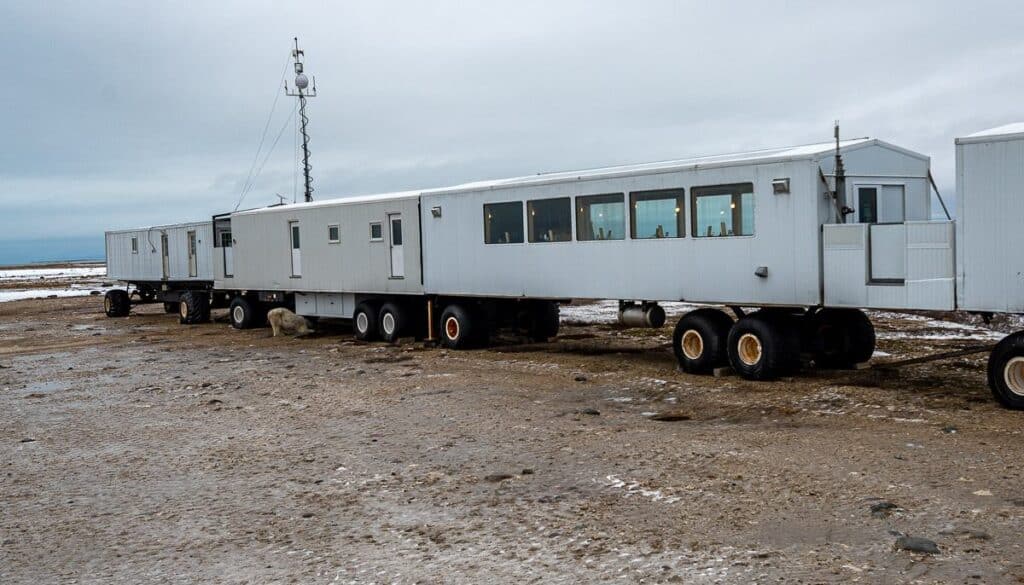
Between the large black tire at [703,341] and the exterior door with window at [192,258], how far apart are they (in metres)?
A: 19.9

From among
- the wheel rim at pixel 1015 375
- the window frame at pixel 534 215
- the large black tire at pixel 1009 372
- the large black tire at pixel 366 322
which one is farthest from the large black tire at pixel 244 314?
the wheel rim at pixel 1015 375

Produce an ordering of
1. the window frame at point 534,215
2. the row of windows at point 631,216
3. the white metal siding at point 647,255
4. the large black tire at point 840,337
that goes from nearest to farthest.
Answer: the white metal siding at point 647,255 → the row of windows at point 631,216 → the large black tire at point 840,337 → the window frame at point 534,215

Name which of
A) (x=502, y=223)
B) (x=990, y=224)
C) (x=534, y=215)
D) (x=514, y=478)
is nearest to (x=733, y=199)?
(x=990, y=224)

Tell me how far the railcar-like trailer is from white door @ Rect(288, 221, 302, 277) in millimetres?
3128

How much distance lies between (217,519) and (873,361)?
11026 millimetres

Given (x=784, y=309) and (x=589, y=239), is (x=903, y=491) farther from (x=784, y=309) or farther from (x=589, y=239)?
(x=589, y=239)

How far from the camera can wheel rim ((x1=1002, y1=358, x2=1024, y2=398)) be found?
11000 mm

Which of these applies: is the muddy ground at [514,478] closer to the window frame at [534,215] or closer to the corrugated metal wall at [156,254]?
the window frame at [534,215]

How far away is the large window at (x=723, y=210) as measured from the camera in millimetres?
13984

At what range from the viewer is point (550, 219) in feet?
57.0

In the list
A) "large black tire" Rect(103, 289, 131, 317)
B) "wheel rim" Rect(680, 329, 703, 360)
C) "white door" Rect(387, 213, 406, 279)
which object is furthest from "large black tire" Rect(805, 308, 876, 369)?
"large black tire" Rect(103, 289, 131, 317)

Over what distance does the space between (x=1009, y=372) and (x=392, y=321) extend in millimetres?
13198

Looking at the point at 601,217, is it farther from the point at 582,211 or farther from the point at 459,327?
the point at 459,327

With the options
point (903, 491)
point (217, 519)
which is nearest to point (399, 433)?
point (217, 519)
